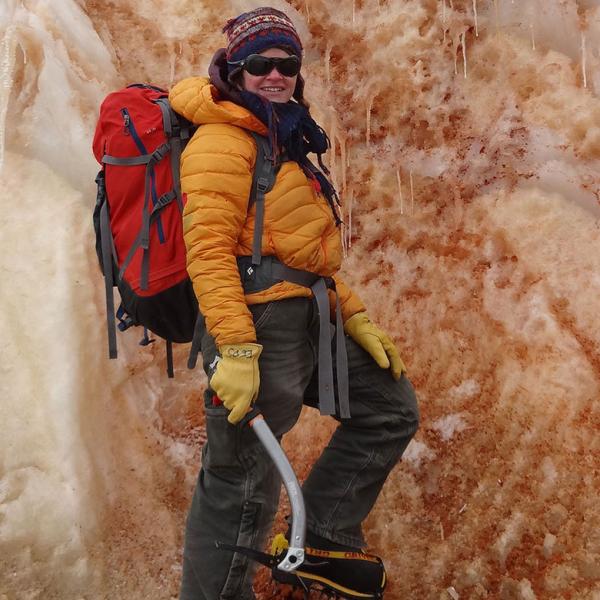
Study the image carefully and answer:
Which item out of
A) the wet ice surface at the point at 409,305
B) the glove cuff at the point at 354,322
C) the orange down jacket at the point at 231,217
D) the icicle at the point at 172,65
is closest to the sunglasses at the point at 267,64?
the orange down jacket at the point at 231,217

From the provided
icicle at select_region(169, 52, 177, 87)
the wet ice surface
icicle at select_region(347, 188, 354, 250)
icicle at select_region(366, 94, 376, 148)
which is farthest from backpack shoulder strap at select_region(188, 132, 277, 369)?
icicle at select_region(169, 52, 177, 87)

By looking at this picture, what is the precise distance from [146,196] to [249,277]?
0.45 m

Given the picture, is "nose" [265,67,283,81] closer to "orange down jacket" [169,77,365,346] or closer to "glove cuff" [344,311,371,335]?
"orange down jacket" [169,77,365,346]

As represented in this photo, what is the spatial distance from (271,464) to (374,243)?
196 centimetres

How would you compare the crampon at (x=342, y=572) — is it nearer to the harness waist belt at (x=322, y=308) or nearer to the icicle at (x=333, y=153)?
the harness waist belt at (x=322, y=308)

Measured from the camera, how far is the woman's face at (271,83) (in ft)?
8.54

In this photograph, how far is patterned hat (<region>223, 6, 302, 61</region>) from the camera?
2580mm

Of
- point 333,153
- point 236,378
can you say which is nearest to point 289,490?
point 236,378

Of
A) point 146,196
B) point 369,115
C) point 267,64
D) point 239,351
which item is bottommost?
point 239,351

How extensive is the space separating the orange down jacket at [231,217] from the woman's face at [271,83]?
15 centimetres

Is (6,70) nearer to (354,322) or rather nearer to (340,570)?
(354,322)

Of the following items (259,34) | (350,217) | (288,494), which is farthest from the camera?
(350,217)

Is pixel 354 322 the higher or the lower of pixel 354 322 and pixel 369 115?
the lower

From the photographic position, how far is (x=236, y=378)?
2293mm
